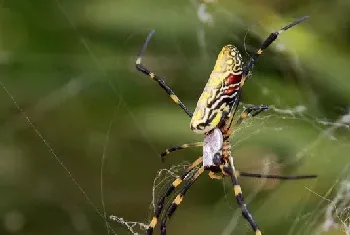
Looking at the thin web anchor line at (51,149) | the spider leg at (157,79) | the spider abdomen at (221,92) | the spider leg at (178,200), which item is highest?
the spider abdomen at (221,92)

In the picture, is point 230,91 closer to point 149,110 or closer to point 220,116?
point 220,116

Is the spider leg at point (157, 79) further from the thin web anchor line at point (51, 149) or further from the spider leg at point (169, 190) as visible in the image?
the thin web anchor line at point (51, 149)

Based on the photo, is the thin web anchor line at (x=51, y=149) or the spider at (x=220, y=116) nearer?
the spider at (x=220, y=116)

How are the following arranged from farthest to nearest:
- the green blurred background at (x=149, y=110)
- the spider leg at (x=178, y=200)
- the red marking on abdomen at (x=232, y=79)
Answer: the green blurred background at (x=149, y=110) < the spider leg at (x=178, y=200) < the red marking on abdomen at (x=232, y=79)

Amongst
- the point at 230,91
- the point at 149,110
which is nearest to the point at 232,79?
the point at 230,91

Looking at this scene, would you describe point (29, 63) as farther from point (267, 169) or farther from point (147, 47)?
point (267, 169)

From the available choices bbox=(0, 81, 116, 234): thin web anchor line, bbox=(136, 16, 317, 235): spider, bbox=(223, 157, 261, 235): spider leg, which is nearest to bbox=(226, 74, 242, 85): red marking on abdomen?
bbox=(136, 16, 317, 235): spider

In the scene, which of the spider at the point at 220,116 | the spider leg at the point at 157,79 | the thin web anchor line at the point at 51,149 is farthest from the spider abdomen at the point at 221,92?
the thin web anchor line at the point at 51,149
